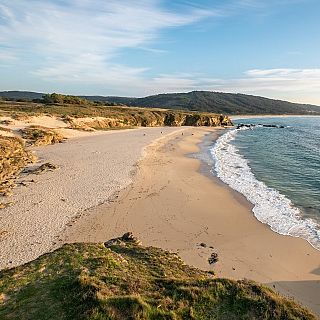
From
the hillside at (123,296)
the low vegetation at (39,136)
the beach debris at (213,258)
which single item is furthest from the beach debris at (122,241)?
the low vegetation at (39,136)

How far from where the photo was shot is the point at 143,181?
24.9 metres

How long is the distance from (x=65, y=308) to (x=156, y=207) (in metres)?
12.4

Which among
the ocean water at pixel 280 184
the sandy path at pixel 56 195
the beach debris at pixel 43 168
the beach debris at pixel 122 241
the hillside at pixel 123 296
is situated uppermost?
the hillside at pixel 123 296

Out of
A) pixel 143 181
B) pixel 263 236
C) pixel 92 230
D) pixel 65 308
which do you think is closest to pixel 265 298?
pixel 65 308

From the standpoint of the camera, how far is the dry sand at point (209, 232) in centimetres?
1292

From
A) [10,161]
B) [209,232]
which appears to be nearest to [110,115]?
[10,161]

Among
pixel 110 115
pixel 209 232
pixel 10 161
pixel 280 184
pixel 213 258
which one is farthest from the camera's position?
pixel 110 115

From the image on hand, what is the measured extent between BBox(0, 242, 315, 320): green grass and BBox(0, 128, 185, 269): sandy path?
4.42 metres

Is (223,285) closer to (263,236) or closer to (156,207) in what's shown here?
(263,236)

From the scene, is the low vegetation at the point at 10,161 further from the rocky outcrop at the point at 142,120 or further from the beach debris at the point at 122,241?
the rocky outcrop at the point at 142,120

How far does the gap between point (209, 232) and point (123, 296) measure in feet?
31.5

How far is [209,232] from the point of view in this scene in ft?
54.5

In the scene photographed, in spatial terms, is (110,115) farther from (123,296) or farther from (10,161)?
(123,296)

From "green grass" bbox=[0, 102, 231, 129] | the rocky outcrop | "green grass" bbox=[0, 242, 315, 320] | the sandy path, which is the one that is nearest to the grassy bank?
the sandy path
